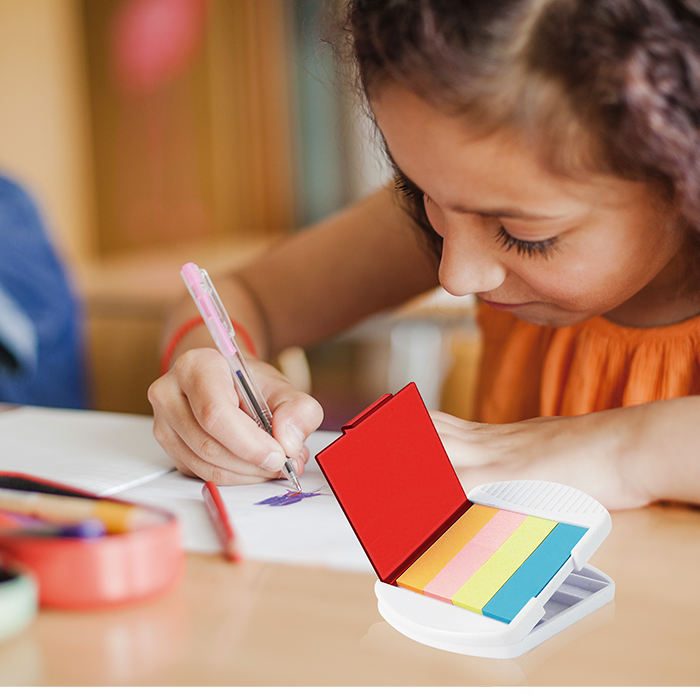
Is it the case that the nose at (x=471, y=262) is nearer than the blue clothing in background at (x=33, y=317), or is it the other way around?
the nose at (x=471, y=262)

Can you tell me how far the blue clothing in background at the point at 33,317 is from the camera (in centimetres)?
107

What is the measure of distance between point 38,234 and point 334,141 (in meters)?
1.40

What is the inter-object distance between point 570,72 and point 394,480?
0.68ft

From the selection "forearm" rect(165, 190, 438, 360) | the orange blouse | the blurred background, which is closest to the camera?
the orange blouse

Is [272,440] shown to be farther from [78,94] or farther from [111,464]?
[78,94]

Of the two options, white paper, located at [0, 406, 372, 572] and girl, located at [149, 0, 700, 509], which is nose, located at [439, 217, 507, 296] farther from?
white paper, located at [0, 406, 372, 572]

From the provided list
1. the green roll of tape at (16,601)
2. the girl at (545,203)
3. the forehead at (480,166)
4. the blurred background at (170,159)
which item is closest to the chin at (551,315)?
the girl at (545,203)

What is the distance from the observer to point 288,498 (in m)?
0.45

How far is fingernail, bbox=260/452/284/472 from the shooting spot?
0.45 metres

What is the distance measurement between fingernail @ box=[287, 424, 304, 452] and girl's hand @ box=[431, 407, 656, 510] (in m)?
0.09

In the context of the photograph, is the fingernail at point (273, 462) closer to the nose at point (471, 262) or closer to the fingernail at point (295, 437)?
the fingernail at point (295, 437)

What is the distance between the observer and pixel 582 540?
1.14 feet

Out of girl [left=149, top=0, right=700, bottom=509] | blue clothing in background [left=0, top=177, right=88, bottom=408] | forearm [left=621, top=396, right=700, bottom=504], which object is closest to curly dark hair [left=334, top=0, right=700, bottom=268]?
girl [left=149, top=0, right=700, bottom=509]

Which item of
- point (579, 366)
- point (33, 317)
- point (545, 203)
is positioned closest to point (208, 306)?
point (545, 203)
